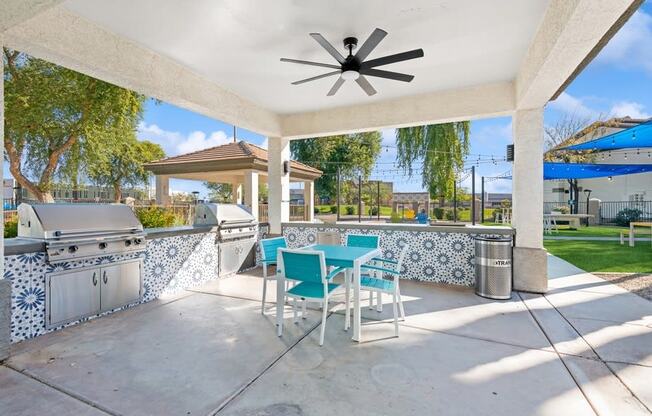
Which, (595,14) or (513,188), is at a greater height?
(595,14)

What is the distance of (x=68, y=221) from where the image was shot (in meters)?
3.50

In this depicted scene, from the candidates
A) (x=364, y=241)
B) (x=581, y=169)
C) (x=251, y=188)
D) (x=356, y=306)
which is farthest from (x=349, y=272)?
(x=581, y=169)

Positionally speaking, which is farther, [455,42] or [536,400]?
[455,42]

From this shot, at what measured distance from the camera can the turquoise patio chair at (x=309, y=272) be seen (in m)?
3.02

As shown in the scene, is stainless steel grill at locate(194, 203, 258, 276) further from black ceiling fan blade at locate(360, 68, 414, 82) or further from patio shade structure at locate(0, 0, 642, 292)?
black ceiling fan blade at locate(360, 68, 414, 82)

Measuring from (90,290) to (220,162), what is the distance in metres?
5.82

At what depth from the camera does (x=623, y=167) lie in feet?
29.3

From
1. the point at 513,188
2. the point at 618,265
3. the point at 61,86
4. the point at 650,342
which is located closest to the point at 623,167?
the point at 618,265

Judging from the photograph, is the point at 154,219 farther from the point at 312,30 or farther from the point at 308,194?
the point at 312,30

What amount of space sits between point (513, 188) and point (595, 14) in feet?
9.71

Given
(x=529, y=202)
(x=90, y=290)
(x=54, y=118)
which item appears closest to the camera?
(x=90, y=290)

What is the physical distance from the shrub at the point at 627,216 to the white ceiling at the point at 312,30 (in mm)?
15472

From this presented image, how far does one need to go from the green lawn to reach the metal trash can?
9.99 ft

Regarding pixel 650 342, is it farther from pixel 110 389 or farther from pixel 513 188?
pixel 110 389
